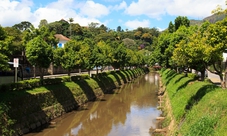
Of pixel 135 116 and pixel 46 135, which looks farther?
pixel 135 116

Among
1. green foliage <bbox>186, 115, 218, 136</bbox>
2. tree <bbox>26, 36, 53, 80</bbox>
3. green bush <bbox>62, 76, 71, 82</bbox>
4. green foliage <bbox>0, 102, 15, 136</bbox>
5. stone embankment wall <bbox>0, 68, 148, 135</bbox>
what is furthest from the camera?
green bush <bbox>62, 76, 71, 82</bbox>

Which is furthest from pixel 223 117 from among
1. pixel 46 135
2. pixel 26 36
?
pixel 26 36

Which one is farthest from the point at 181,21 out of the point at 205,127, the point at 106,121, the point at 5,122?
the point at 205,127

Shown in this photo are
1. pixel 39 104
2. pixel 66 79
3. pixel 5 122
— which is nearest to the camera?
pixel 5 122

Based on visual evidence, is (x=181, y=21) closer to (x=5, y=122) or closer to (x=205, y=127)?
(x=5, y=122)

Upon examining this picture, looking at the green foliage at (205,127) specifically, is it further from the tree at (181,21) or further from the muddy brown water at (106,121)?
the tree at (181,21)

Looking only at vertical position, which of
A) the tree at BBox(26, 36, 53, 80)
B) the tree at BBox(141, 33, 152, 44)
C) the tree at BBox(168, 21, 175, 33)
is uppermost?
the tree at BBox(141, 33, 152, 44)

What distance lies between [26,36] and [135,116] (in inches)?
618

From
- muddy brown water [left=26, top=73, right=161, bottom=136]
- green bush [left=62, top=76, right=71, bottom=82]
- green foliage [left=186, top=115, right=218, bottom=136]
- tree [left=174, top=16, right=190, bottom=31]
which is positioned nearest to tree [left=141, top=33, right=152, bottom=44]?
tree [left=174, top=16, right=190, bottom=31]

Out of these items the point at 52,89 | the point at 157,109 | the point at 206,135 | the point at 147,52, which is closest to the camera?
the point at 206,135

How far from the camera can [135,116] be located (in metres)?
28.9

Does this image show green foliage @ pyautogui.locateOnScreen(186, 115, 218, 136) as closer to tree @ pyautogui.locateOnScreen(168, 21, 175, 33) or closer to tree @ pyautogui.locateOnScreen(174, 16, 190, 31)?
tree @ pyautogui.locateOnScreen(174, 16, 190, 31)

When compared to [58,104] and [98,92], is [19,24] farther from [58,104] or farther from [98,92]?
[58,104]

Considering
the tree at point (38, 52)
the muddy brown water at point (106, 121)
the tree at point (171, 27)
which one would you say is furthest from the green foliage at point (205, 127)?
the tree at point (171, 27)
